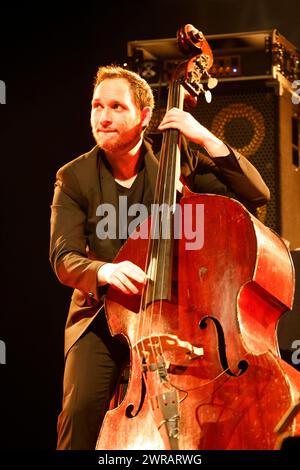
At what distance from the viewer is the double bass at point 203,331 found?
1.86 m

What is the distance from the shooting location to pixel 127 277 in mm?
2076

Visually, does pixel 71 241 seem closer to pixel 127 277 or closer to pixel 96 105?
pixel 127 277

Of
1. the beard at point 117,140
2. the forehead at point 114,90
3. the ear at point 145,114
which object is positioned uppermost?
the forehead at point 114,90

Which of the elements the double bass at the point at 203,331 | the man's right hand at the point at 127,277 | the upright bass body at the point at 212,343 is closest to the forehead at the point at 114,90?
the double bass at the point at 203,331

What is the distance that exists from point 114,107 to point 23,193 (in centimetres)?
139

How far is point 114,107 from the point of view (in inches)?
93.0

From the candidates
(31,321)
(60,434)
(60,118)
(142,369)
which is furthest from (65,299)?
(142,369)

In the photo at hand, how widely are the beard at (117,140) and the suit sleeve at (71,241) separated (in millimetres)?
127

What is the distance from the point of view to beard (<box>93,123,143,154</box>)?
7.73 feet

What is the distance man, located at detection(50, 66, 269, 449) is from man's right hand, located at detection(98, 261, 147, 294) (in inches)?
1.2

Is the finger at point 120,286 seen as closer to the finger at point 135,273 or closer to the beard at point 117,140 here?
the finger at point 135,273

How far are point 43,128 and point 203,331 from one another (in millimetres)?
2007

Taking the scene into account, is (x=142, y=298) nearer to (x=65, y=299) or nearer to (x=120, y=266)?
(x=120, y=266)

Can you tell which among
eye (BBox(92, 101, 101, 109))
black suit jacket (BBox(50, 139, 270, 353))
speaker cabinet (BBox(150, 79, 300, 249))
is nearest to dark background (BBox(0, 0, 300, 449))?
speaker cabinet (BBox(150, 79, 300, 249))
